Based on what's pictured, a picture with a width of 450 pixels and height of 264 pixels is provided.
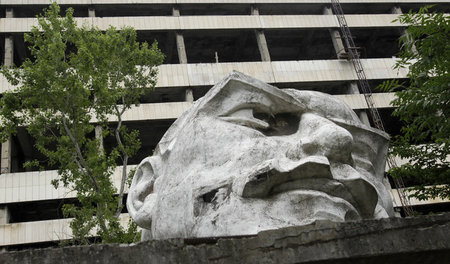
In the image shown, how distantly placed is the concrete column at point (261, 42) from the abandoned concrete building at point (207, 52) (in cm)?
5

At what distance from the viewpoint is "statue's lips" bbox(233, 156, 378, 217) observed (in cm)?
322

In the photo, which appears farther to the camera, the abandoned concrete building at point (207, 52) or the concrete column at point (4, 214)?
the abandoned concrete building at point (207, 52)

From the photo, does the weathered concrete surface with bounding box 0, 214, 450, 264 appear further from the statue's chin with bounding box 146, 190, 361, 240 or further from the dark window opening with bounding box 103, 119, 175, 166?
the dark window opening with bounding box 103, 119, 175, 166

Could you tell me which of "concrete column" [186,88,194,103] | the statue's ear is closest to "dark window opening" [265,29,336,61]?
"concrete column" [186,88,194,103]

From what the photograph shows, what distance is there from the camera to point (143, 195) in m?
4.44

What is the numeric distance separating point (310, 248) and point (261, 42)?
951 inches

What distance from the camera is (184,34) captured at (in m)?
26.2

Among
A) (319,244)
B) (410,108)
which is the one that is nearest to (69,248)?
(319,244)

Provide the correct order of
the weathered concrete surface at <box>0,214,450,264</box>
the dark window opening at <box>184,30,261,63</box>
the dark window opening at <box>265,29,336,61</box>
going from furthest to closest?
the dark window opening at <box>265,29,336,61</box>
the dark window opening at <box>184,30,261,63</box>
the weathered concrete surface at <box>0,214,450,264</box>

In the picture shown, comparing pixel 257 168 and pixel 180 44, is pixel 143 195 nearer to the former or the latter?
pixel 257 168

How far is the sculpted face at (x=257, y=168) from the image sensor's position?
324 cm

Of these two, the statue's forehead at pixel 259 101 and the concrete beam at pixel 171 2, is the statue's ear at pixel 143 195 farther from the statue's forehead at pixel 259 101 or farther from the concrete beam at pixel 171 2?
the concrete beam at pixel 171 2

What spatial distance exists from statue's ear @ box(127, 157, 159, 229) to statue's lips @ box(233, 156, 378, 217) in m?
1.09

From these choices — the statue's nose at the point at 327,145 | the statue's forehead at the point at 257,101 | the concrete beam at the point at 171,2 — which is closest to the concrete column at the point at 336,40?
the concrete beam at the point at 171,2
